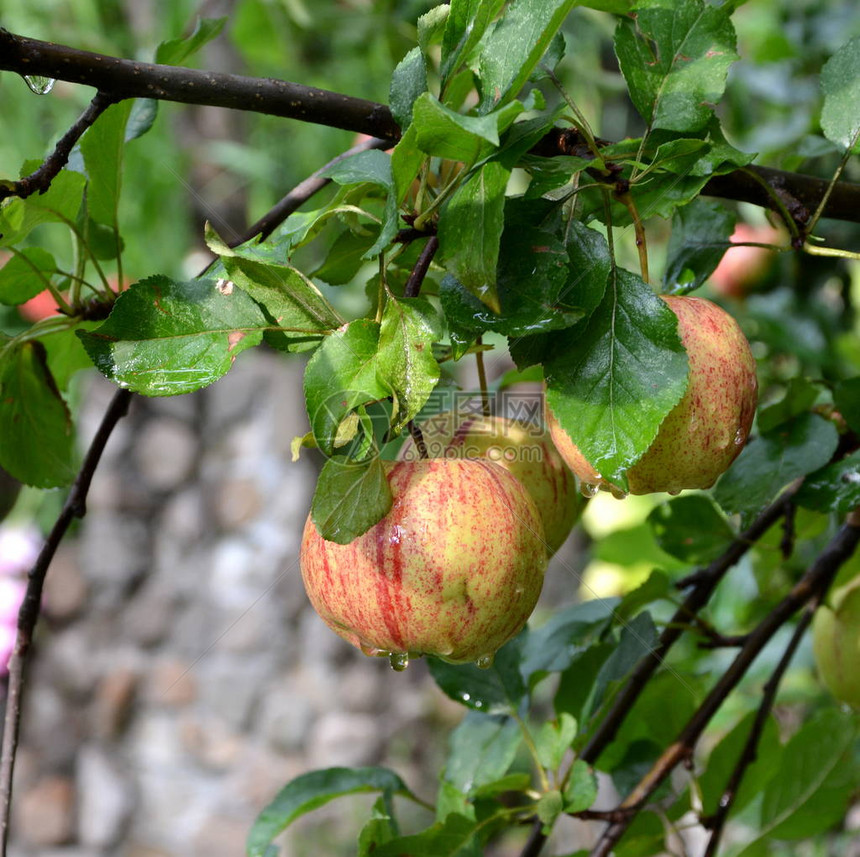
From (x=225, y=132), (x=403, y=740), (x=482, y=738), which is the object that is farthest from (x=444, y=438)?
(x=225, y=132)

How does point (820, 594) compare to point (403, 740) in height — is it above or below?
above

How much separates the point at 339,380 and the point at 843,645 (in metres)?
0.53

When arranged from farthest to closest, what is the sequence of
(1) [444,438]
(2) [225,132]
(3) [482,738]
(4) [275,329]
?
(2) [225,132] → (3) [482,738] → (1) [444,438] → (4) [275,329]

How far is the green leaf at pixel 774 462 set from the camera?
1.84 ft

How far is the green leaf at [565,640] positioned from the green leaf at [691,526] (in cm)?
7

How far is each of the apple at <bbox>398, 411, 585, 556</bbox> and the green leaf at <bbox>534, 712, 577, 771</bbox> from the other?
0.44 feet

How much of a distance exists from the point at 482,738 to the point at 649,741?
0.14 metres

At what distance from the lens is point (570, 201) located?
423 mm

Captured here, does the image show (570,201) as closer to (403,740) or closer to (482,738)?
(482,738)

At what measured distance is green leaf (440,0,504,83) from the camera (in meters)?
0.37

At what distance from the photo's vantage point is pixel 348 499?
1.21 feet

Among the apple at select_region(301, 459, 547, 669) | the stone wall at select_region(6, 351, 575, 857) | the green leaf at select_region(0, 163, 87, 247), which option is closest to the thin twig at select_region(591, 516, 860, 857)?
the apple at select_region(301, 459, 547, 669)

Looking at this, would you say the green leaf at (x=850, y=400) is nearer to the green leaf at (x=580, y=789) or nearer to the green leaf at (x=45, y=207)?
the green leaf at (x=580, y=789)

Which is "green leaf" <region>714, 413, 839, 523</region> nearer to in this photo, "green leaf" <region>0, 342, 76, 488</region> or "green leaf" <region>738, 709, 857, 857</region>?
"green leaf" <region>738, 709, 857, 857</region>
